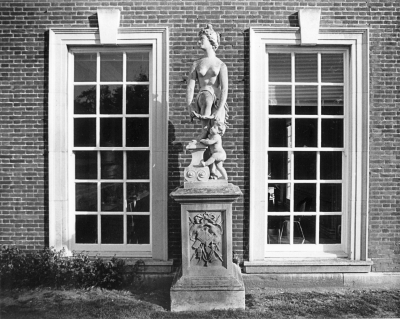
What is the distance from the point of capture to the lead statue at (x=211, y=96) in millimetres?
5504

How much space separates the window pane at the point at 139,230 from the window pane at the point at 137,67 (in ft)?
7.92

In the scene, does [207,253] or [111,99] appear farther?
[111,99]

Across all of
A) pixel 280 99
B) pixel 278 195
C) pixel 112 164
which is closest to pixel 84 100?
pixel 112 164

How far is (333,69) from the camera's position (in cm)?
675

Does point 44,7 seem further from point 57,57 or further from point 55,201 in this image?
point 55,201

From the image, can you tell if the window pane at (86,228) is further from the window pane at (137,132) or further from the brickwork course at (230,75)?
the window pane at (137,132)

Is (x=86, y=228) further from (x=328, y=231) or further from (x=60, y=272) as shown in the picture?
(x=328, y=231)

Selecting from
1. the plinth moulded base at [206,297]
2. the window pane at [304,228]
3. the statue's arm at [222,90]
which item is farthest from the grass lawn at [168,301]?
the statue's arm at [222,90]

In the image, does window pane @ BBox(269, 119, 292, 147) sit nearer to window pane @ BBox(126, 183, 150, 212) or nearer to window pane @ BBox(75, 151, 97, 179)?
window pane @ BBox(126, 183, 150, 212)

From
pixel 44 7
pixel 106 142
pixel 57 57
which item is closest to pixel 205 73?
pixel 106 142

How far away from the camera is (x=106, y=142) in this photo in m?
6.77

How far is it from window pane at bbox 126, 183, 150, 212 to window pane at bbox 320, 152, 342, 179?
3.06 meters

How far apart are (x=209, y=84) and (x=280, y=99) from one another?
1718mm

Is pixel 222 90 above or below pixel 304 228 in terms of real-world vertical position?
above
